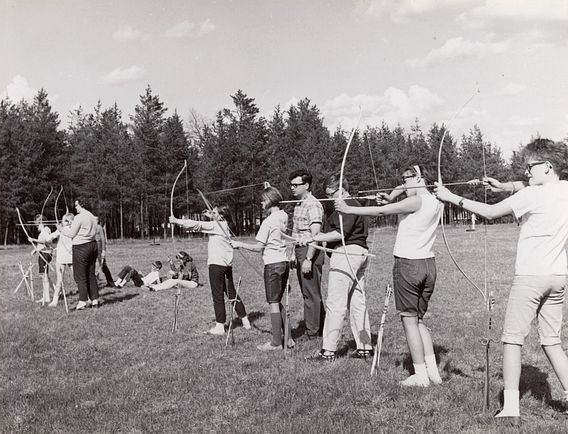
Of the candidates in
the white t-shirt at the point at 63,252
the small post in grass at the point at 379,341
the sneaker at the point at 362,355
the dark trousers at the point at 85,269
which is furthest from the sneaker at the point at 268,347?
the white t-shirt at the point at 63,252

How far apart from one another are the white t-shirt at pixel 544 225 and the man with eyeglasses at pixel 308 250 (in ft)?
8.48

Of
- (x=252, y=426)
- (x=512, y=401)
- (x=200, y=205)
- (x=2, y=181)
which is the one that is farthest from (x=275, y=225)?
(x=200, y=205)

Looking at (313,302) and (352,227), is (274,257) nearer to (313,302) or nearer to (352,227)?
(313,302)

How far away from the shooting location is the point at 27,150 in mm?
43375

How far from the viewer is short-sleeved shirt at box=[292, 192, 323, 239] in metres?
6.62

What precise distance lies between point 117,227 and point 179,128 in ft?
57.6

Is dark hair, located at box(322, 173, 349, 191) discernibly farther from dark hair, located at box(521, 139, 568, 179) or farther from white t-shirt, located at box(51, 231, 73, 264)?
white t-shirt, located at box(51, 231, 73, 264)

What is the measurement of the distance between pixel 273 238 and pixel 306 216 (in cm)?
51

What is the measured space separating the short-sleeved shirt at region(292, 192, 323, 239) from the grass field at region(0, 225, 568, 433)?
4.57ft

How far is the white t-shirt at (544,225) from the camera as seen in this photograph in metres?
→ 3.97

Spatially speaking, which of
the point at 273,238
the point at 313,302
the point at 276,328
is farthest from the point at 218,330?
the point at 273,238

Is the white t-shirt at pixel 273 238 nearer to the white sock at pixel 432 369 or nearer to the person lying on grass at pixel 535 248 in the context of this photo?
the white sock at pixel 432 369

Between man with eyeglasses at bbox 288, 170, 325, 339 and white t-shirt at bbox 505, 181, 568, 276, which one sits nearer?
white t-shirt at bbox 505, 181, 568, 276

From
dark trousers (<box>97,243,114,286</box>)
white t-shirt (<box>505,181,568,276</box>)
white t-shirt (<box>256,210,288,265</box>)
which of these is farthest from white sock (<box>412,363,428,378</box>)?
dark trousers (<box>97,243,114,286</box>)
